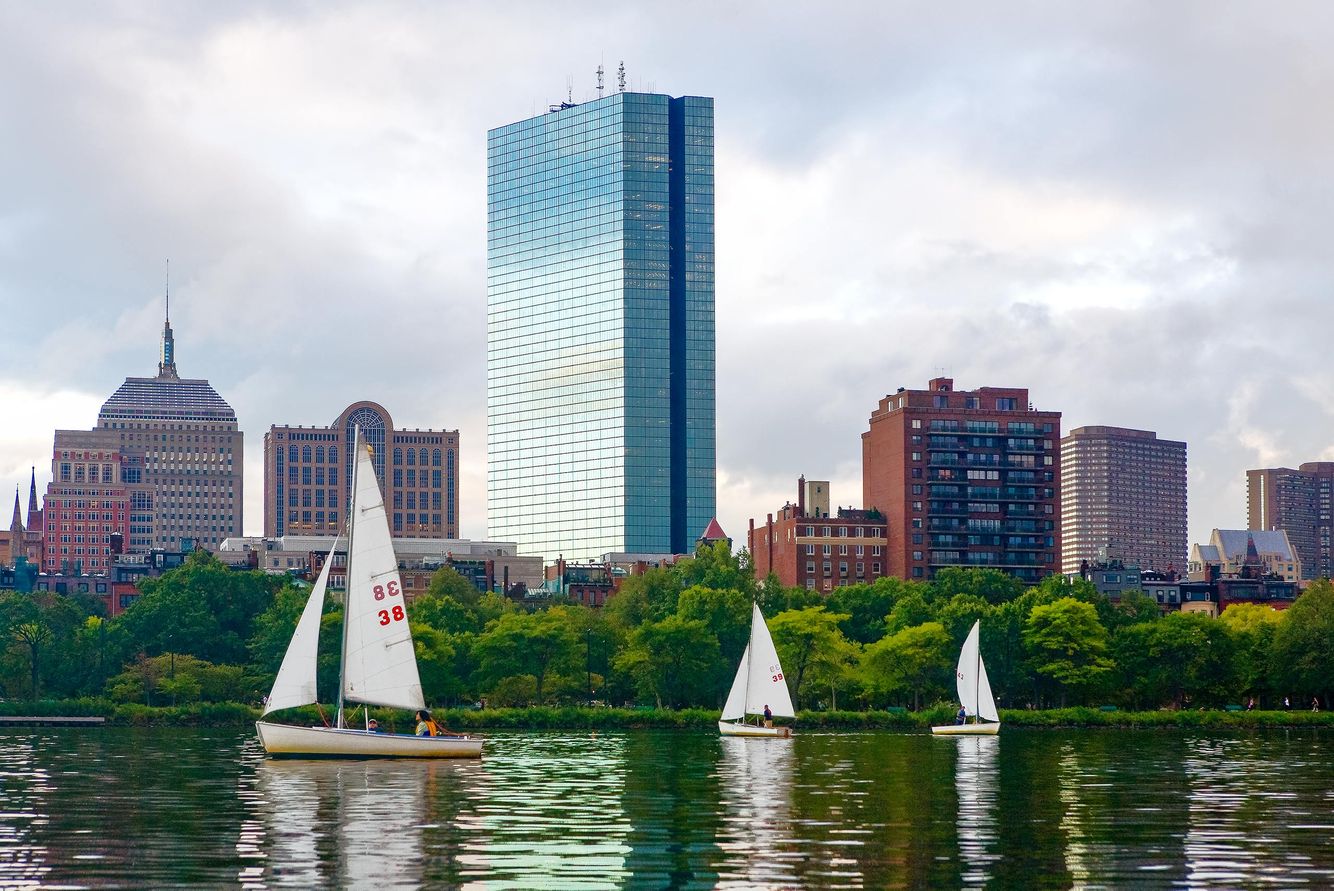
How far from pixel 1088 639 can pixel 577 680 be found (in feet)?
148

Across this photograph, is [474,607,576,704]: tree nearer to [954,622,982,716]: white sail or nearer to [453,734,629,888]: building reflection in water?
[954,622,982,716]: white sail

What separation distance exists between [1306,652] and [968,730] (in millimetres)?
46805

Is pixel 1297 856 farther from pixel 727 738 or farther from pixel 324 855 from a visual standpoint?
pixel 727 738

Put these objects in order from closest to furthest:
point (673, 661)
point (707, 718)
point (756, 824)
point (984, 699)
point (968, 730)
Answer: point (756, 824), point (968, 730), point (984, 699), point (707, 718), point (673, 661)

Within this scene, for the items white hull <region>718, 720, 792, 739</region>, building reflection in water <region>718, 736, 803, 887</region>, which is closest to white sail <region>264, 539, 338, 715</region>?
building reflection in water <region>718, 736, 803, 887</region>

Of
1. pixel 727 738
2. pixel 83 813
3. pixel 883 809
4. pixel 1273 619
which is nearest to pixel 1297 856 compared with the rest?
pixel 883 809

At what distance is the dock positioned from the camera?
158750 millimetres

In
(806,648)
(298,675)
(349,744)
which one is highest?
(298,675)

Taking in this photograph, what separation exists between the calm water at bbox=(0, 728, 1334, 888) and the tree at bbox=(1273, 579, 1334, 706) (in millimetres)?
75749

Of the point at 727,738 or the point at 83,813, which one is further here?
the point at 727,738

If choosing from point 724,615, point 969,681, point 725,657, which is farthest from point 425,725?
point 724,615

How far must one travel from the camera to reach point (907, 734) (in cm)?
13912

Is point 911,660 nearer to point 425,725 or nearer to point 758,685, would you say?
point 758,685

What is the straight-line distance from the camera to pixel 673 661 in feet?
551
